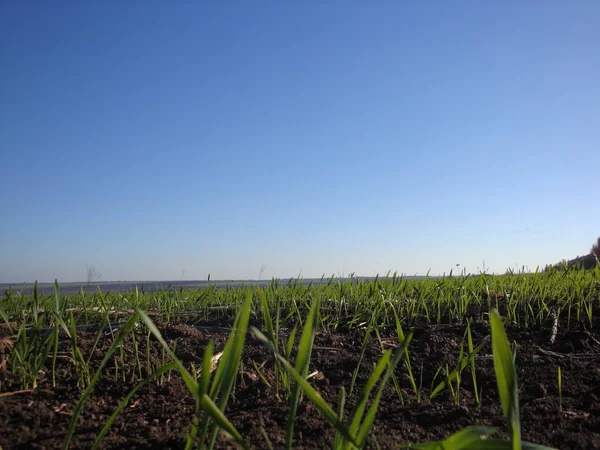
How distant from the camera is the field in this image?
2.92 feet

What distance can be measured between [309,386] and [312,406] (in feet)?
2.20

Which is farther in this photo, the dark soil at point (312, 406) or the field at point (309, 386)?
the dark soil at point (312, 406)

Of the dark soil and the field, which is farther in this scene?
the dark soil

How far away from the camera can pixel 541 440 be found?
1.16 m

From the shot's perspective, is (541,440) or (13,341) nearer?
(541,440)

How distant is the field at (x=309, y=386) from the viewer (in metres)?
0.89

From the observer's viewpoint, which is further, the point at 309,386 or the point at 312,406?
the point at 312,406

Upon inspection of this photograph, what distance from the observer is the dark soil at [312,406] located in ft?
3.92

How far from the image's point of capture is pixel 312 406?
55.1 inches

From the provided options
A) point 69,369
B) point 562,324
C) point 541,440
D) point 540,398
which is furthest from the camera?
point 562,324

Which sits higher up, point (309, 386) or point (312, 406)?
point (309, 386)

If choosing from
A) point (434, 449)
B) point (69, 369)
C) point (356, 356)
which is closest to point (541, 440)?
point (434, 449)

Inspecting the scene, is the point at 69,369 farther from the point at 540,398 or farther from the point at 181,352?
the point at 540,398

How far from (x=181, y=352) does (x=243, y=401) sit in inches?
24.0
